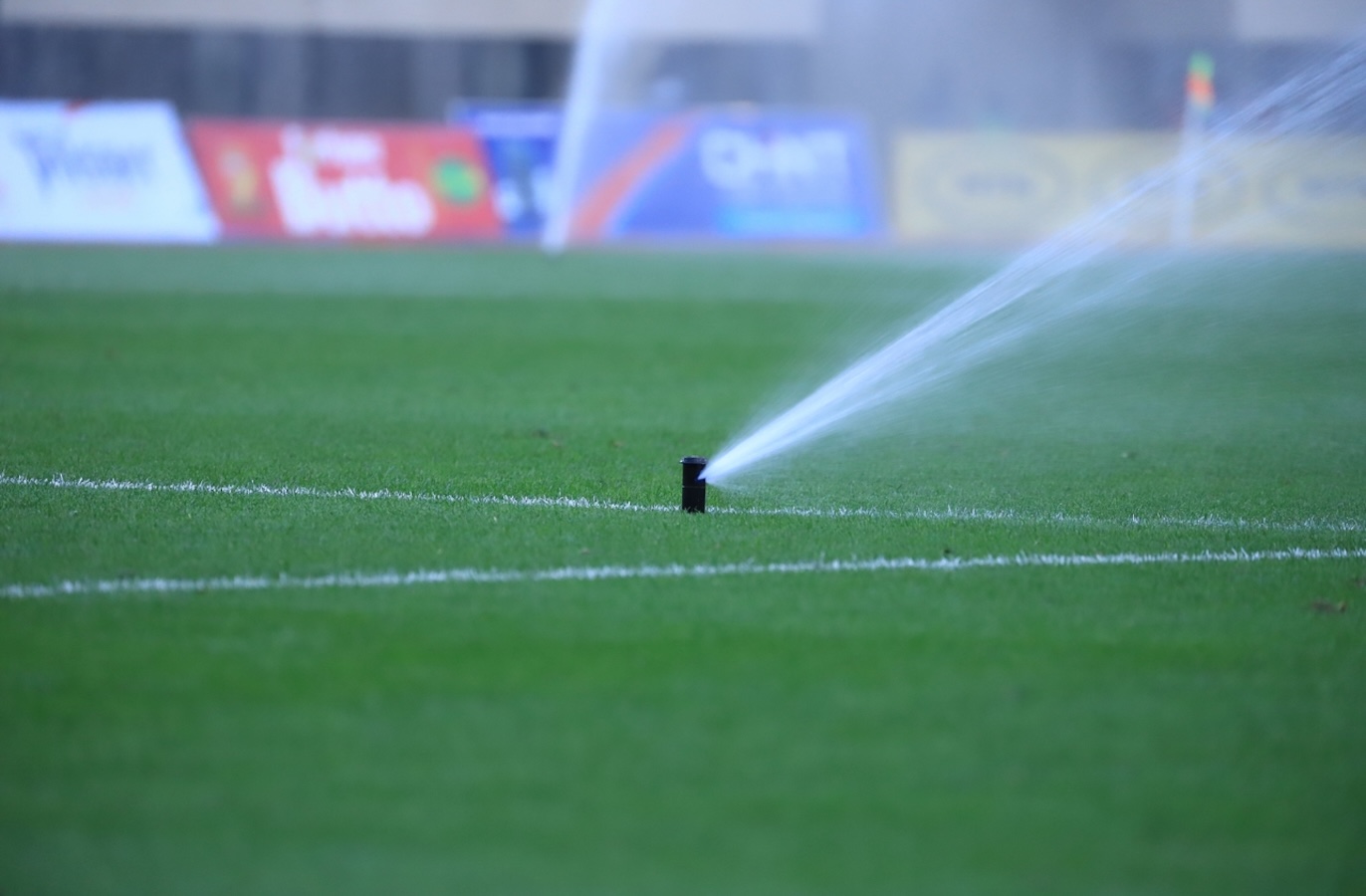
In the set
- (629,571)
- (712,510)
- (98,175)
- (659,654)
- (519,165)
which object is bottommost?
(659,654)

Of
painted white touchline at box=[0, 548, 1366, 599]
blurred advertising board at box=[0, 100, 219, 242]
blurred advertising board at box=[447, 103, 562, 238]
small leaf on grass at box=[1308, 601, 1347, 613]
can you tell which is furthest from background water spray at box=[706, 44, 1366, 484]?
blurred advertising board at box=[0, 100, 219, 242]

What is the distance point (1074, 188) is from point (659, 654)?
85.4 ft

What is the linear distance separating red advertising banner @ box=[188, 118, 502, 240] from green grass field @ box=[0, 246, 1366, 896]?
15175 mm

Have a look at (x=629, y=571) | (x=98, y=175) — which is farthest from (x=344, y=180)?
(x=629, y=571)

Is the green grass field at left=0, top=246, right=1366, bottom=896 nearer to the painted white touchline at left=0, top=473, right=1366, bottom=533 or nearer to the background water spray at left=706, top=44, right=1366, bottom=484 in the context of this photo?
the painted white touchline at left=0, top=473, right=1366, bottom=533

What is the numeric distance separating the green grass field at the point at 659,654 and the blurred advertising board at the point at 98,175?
14.2m

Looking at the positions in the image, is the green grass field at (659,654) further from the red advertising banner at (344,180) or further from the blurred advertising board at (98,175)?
the red advertising banner at (344,180)

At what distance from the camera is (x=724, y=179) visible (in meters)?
27.7

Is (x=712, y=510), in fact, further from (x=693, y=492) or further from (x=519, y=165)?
(x=519, y=165)

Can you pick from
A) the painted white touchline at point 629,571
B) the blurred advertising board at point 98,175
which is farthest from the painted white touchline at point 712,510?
the blurred advertising board at point 98,175

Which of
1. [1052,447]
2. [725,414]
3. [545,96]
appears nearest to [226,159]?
[545,96]

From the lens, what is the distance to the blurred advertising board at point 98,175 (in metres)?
23.1

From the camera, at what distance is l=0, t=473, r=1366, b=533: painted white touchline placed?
6.65 metres

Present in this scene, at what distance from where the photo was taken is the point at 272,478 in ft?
23.6
